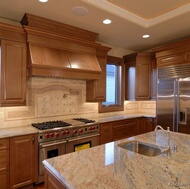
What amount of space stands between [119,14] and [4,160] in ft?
9.10

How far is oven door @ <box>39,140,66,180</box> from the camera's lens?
2.54 meters

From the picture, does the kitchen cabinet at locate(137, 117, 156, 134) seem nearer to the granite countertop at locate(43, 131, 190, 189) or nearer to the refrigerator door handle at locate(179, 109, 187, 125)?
the refrigerator door handle at locate(179, 109, 187, 125)

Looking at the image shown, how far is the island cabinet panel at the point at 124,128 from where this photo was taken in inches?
142

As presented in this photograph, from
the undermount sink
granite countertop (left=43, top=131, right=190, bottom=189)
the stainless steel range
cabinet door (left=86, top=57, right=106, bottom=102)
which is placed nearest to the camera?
granite countertop (left=43, top=131, right=190, bottom=189)

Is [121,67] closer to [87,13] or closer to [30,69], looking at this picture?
[87,13]

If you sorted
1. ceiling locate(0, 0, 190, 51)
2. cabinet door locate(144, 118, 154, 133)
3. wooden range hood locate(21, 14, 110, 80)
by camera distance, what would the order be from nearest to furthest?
ceiling locate(0, 0, 190, 51) → wooden range hood locate(21, 14, 110, 80) → cabinet door locate(144, 118, 154, 133)

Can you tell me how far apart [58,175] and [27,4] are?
2358 millimetres

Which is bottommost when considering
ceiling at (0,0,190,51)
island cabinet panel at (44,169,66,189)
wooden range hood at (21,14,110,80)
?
island cabinet panel at (44,169,66,189)

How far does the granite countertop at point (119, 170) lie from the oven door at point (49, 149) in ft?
3.90

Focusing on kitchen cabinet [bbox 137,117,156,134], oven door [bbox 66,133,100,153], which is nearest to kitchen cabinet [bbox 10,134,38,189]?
oven door [bbox 66,133,100,153]

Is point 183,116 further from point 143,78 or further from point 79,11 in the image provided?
point 79,11

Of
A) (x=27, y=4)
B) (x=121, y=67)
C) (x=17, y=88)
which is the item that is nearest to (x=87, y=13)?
(x=27, y=4)

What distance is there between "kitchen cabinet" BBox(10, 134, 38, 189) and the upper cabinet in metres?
0.60

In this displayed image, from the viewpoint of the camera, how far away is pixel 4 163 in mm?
2246
